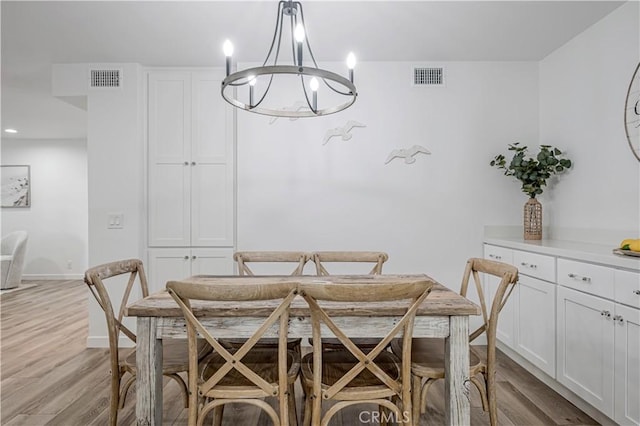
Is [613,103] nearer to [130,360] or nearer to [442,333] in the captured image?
[442,333]

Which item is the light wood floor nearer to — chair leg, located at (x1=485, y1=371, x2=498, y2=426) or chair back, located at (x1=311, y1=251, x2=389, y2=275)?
chair leg, located at (x1=485, y1=371, x2=498, y2=426)

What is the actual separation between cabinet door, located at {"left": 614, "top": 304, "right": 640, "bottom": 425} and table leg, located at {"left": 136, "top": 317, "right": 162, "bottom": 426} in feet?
7.28

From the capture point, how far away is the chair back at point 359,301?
1.33 metres

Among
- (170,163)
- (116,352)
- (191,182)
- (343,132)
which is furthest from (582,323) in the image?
(170,163)

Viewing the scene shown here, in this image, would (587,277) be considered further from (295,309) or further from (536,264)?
(295,309)

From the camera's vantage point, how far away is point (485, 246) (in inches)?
131

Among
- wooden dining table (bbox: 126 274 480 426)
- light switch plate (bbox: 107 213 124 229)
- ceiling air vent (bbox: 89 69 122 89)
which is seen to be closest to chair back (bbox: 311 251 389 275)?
wooden dining table (bbox: 126 274 480 426)

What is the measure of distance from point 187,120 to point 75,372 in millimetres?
2233

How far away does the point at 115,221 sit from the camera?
11.2 ft

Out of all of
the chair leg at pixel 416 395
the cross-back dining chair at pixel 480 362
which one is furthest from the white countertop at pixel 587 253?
the chair leg at pixel 416 395

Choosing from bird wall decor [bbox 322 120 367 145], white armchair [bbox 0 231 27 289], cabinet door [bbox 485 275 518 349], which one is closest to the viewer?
cabinet door [bbox 485 275 518 349]

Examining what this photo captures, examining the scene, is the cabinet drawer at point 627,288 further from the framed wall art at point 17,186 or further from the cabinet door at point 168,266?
the framed wall art at point 17,186

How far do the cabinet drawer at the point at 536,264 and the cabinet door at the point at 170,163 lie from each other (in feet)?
9.01

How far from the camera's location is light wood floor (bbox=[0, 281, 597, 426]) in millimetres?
2182
